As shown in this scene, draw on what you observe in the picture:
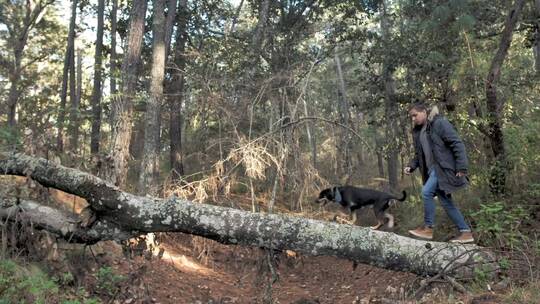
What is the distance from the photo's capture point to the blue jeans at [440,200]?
6.04m

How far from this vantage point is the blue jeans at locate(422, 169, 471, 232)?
6035 mm

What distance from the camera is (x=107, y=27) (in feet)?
72.0

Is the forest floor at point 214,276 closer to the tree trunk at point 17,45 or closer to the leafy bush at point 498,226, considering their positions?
the leafy bush at point 498,226

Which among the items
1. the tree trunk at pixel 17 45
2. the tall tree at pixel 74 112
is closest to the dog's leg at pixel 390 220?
the tall tree at pixel 74 112

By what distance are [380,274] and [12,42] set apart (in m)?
22.0

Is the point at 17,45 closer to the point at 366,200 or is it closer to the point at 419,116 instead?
the point at 366,200

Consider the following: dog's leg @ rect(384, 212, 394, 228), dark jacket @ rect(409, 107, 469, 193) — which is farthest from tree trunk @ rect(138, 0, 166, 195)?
dark jacket @ rect(409, 107, 469, 193)

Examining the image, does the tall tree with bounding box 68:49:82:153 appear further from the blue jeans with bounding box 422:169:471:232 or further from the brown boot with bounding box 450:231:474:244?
the brown boot with bounding box 450:231:474:244

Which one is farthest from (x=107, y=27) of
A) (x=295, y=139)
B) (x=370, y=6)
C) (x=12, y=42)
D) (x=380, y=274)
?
(x=380, y=274)

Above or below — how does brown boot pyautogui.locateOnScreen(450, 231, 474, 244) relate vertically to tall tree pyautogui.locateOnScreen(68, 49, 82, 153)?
below

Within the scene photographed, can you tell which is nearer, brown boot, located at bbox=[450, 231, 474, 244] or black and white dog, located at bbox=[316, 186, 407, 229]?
brown boot, located at bbox=[450, 231, 474, 244]

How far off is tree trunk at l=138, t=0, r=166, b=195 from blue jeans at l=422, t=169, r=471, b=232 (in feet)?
19.3

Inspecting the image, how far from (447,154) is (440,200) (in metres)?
0.66

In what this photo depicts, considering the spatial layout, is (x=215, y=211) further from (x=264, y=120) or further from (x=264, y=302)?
(x=264, y=120)
